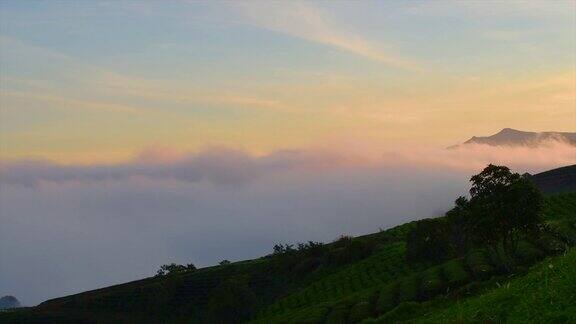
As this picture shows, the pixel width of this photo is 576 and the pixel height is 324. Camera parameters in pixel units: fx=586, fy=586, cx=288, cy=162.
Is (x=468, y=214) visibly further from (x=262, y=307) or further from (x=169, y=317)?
(x=169, y=317)

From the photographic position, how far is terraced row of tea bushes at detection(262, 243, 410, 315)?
11319 cm

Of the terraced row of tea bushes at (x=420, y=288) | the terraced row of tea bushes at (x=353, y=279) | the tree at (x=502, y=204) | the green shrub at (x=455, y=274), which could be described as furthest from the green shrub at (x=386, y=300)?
the terraced row of tea bushes at (x=353, y=279)

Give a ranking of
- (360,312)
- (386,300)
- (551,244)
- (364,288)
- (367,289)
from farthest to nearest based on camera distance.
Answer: (364,288), (367,289), (551,244), (386,300), (360,312)

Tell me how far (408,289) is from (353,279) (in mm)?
50780

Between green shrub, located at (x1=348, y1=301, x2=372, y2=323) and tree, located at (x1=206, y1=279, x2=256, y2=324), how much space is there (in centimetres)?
6999

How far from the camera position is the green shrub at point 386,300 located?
67006mm

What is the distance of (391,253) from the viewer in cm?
13338

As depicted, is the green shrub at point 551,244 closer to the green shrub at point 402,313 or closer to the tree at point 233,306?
the green shrub at point 402,313

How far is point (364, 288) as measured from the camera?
362ft

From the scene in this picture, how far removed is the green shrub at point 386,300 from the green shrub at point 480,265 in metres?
10.1

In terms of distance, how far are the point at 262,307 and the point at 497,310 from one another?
107 m

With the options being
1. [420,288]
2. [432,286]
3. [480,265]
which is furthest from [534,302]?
[480,265]

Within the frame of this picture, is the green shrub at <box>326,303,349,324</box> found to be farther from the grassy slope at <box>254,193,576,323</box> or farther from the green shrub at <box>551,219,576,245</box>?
the green shrub at <box>551,219,576,245</box>

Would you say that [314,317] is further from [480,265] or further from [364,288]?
[364,288]
